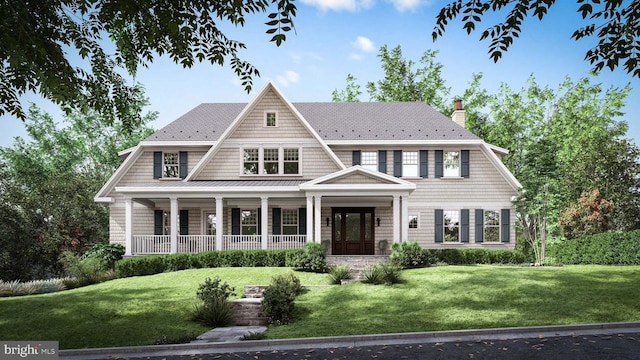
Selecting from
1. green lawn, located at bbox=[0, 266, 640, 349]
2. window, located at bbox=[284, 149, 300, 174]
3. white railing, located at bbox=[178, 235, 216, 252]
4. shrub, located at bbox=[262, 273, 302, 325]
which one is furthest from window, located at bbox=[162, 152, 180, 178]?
shrub, located at bbox=[262, 273, 302, 325]

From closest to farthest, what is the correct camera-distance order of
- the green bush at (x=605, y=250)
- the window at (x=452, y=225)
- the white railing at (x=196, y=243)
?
the green bush at (x=605, y=250)
the white railing at (x=196, y=243)
the window at (x=452, y=225)

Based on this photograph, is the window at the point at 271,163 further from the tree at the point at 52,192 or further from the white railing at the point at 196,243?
the tree at the point at 52,192

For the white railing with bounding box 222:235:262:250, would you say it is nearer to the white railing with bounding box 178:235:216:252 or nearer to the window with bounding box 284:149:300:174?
the white railing with bounding box 178:235:216:252

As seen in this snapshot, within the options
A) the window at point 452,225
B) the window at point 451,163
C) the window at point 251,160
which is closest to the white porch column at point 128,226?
the window at point 251,160

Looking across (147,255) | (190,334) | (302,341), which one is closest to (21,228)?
(147,255)

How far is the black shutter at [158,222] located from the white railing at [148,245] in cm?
139

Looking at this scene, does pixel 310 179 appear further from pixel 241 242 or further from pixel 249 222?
pixel 241 242

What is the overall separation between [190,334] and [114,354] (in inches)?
77.0

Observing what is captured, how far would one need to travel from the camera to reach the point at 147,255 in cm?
2439

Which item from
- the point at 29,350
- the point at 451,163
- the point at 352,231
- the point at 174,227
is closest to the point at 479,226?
the point at 451,163

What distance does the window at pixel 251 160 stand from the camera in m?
27.3

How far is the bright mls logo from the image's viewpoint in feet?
37.0

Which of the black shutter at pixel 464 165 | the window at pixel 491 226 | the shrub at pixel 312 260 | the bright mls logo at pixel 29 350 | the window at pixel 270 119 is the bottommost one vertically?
Answer: the bright mls logo at pixel 29 350

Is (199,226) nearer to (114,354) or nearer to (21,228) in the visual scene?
(21,228)
